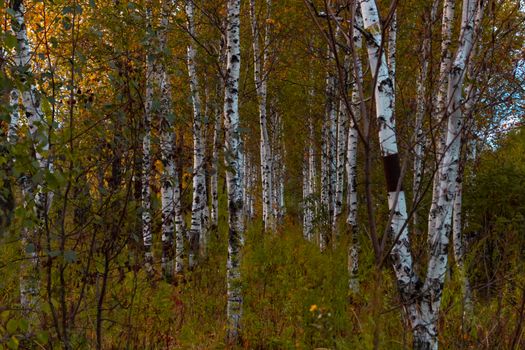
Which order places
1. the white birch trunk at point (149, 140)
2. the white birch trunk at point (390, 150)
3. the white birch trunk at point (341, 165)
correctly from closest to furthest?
1. the white birch trunk at point (390, 150)
2. the white birch trunk at point (149, 140)
3. the white birch trunk at point (341, 165)

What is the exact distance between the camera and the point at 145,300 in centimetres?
543

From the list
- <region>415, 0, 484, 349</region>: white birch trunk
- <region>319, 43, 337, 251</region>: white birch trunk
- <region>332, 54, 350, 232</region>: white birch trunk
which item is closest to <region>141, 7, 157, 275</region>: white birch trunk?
<region>415, 0, 484, 349</region>: white birch trunk

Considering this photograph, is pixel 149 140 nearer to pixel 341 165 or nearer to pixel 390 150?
pixel 390 150

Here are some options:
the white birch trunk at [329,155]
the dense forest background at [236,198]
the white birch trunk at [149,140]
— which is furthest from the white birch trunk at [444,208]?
the white birch trunk at [329,155]

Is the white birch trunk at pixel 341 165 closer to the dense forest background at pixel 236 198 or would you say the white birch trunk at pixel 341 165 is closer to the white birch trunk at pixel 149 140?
the dense forest background at pixel 236 198

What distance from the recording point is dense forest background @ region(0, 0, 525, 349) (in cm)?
283

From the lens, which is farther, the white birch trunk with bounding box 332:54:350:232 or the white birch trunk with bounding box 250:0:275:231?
the white birch trunk with bounding box 250:0:275:231

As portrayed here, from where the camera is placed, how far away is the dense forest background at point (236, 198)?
2834 millimetres

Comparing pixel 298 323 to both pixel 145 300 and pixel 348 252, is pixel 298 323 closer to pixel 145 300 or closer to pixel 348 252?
pixel 145 300

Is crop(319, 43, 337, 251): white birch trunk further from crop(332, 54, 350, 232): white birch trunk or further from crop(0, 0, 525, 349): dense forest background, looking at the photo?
crop(332, 54, 350, 232): white birch trunk

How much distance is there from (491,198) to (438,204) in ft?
30.5

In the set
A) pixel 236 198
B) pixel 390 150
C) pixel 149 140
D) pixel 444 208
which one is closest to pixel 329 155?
pixel 236 198

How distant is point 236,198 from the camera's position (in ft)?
19.1

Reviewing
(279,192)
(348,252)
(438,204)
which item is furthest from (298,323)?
(279,192)
